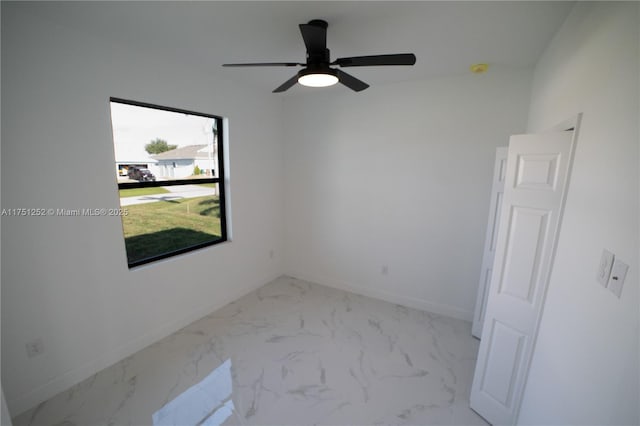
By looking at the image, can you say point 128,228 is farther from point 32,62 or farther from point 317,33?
point 317,33

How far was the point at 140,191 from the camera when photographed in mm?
2367

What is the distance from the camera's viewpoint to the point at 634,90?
92cm

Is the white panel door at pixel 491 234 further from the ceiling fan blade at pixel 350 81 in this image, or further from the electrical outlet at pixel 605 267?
the electrical outlet at pixel 605 267

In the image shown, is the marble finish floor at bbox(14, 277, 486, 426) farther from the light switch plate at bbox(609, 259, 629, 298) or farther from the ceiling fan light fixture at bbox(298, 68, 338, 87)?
the ceiling fan light fixture at bbox(298, 68, 338, 87)

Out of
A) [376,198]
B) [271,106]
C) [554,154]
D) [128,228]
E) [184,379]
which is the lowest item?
[184,379]

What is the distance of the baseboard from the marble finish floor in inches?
4.1

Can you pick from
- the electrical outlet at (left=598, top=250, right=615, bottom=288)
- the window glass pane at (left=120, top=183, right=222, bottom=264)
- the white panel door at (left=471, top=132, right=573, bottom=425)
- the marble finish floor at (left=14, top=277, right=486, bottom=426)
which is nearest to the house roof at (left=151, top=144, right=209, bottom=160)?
the window glass pane at (left=120, top=183, right=222, bottom=264)

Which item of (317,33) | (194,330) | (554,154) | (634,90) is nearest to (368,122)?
(317,33)

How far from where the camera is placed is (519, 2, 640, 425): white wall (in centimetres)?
86

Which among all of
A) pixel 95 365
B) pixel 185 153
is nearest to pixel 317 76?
pixel 185 153

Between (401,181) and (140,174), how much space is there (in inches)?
102

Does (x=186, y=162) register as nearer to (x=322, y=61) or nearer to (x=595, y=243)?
(x=322, y=61)

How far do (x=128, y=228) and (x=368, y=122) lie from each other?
8.67 ft

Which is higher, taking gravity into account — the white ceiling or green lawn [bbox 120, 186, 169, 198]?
the white ceiling
